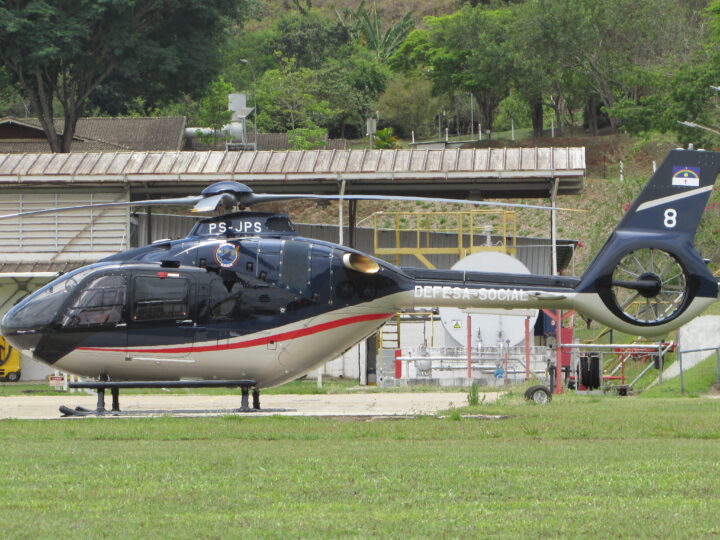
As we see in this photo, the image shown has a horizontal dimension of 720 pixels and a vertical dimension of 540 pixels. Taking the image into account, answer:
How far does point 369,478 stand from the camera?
463 inches

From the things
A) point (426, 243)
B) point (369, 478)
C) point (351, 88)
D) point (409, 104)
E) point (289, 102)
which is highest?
point (351, 88)

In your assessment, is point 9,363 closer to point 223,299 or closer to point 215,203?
point 223,299

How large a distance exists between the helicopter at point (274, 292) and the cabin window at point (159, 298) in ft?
0.06

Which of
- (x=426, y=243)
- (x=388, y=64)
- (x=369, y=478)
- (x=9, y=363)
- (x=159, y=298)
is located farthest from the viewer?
(x=388, y=64)

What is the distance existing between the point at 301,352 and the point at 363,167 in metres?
14.8

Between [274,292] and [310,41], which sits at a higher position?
[310,41]

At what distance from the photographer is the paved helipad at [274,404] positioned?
21.4 m

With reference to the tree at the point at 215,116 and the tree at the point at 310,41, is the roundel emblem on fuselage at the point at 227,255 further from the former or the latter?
the tree at the point at 310,41

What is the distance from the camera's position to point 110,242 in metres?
37.3

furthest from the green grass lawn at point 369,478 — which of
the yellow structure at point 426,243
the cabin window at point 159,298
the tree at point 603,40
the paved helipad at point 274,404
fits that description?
the tree at point 603,40

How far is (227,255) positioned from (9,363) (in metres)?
21.7

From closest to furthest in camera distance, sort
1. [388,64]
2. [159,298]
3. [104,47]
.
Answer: [159,298], [104,47], [388,64]

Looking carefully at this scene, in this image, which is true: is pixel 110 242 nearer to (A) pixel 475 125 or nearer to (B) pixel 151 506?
(B) pixel 151 506

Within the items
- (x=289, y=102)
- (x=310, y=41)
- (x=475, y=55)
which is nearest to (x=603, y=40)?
(x=475, y=55)
